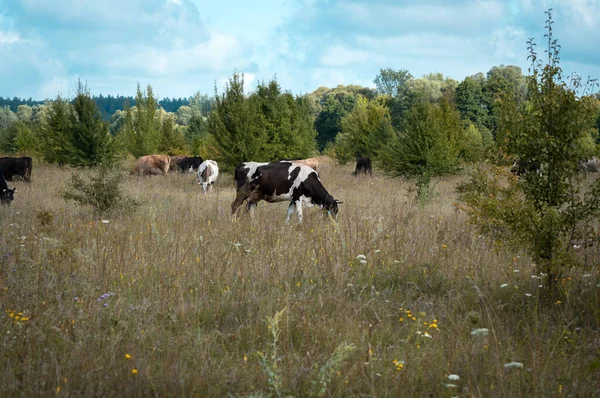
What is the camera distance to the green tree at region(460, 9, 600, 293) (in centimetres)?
629

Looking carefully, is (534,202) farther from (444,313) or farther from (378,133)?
(378,133)

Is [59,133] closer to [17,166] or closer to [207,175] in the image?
[17,166]

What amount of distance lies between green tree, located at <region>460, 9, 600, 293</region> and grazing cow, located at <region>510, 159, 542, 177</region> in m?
0.04

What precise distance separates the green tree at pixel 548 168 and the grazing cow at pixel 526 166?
0.04m

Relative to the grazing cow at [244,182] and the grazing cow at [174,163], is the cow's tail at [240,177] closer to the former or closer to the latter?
the grazing cow at [244,182]

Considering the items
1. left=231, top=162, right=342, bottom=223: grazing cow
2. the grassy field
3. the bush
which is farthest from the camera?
left=231, top=162, right=342, bottom=223: grazing cow

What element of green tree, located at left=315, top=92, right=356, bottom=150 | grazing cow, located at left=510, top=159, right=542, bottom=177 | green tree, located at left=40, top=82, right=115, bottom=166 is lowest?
grazing cow, located at left=510, top=159, right=542, bottom=177

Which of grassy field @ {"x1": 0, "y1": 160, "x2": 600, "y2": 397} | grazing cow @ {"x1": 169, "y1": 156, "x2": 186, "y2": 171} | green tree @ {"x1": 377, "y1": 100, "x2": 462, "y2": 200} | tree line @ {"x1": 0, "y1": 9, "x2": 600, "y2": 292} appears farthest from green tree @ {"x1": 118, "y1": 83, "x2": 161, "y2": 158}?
grassy field @ {"x1": 0, "y1": 160, "x2": 600, "y2": 397}

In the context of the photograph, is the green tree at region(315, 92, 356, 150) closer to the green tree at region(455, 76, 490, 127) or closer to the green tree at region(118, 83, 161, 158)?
the green tree at region(455, 76, 490, 127)

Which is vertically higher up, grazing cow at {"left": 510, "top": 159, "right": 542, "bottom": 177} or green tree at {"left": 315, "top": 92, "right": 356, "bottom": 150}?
green tree at {"left": 315, "top": 92, "right": 356, "bottom": 150}

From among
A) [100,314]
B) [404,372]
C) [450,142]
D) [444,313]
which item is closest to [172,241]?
[100,314]

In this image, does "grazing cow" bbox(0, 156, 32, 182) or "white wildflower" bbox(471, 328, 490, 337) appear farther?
"grazing cow" bbox(0, 156, 32, 182)

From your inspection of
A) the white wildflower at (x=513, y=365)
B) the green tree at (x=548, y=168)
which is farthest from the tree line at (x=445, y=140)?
the white wildflower at (x=513, y=365)

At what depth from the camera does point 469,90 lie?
59969 mm
